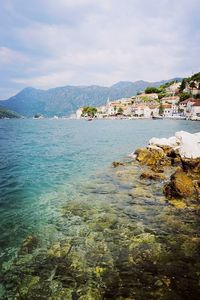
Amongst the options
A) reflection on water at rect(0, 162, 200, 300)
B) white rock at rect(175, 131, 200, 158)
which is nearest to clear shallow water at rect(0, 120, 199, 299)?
reflection on water at rect(0, 162, 200, 300)

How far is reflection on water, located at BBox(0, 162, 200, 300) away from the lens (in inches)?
287

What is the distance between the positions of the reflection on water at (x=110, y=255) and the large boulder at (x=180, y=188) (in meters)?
1.11

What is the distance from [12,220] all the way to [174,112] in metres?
166

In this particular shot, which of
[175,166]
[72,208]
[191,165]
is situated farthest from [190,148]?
[72,208]

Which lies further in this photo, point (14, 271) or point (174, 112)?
point (174, 112)

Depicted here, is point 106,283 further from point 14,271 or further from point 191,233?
point 191,233

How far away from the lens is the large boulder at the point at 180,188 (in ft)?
48.3

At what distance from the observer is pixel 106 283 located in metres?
7.58

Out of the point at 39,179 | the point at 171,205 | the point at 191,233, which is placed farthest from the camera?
the point at 39,179

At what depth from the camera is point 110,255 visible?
29.7ft

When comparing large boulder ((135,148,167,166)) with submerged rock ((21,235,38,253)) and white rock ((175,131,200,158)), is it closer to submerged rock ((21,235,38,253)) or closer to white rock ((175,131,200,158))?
white rock ((175,131,200,158))

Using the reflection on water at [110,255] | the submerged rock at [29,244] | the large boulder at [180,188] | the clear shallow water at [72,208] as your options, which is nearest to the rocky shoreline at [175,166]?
the large boulder at [180,188]

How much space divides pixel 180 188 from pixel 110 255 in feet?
24.4

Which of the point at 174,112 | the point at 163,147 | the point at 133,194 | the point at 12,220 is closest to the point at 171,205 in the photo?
the point at 133,194
